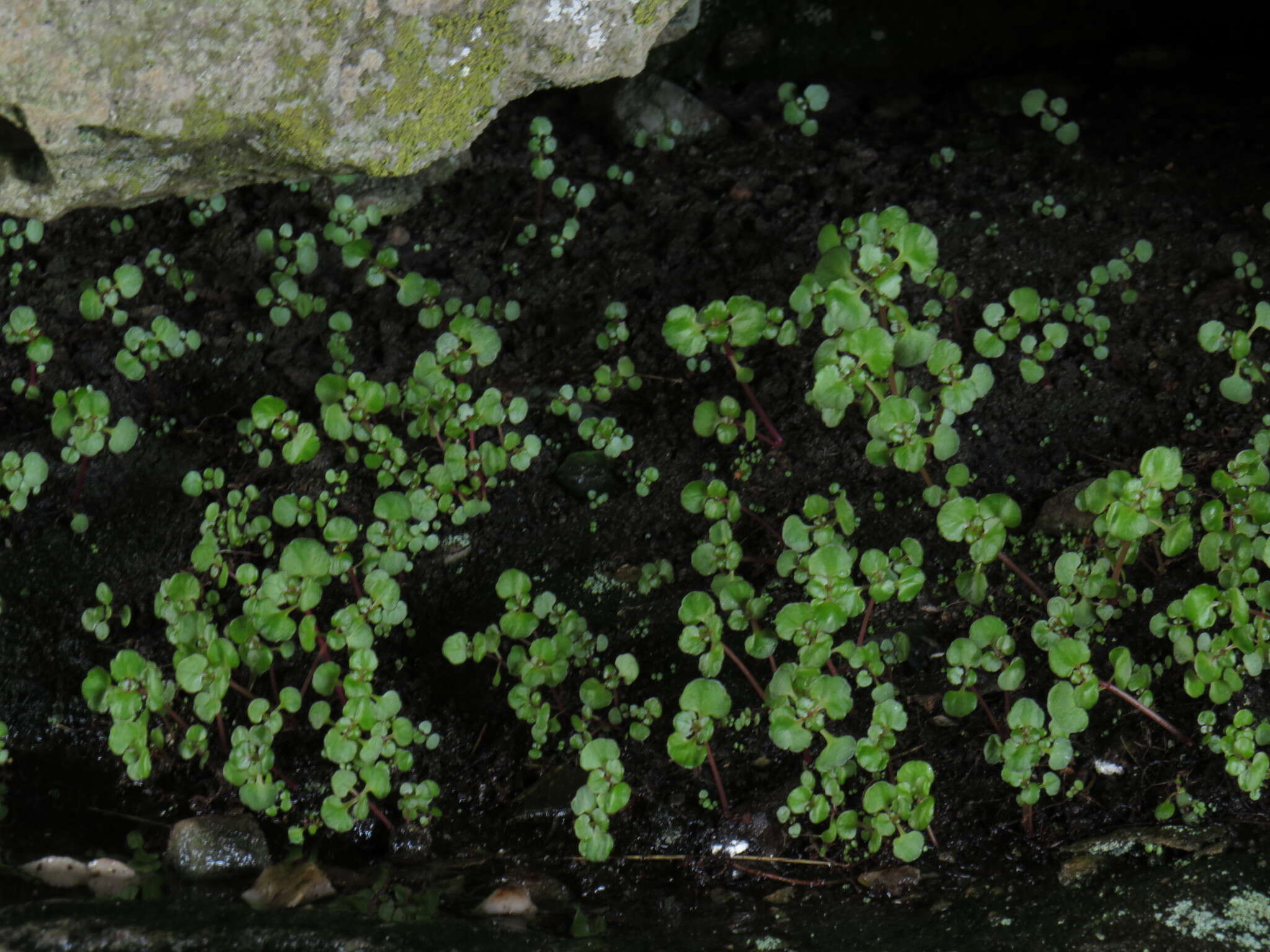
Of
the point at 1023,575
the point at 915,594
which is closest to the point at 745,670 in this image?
the point at 915,594

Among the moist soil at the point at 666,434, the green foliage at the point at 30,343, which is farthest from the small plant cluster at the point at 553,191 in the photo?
the green foliage at the point at 30,343

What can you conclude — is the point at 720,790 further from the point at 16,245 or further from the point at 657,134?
the point at 16,245

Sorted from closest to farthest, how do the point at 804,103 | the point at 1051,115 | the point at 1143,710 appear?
the point at 1143,710 < the point at 1051,115 < the point at 804,103

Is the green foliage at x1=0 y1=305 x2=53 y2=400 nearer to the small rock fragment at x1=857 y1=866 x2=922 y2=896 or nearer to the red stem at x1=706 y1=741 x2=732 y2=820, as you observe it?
the red stem at x1=706 y1=741 x2=732 y2=820

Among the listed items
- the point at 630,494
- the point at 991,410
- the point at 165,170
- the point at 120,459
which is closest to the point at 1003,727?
the point at 991,410

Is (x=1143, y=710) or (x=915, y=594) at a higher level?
(x=915, y=594)

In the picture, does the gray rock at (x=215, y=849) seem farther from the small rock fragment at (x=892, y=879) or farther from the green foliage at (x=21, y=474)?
the small rock fragment at (x=892, y=879)

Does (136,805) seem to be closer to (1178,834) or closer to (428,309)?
(428,309)
